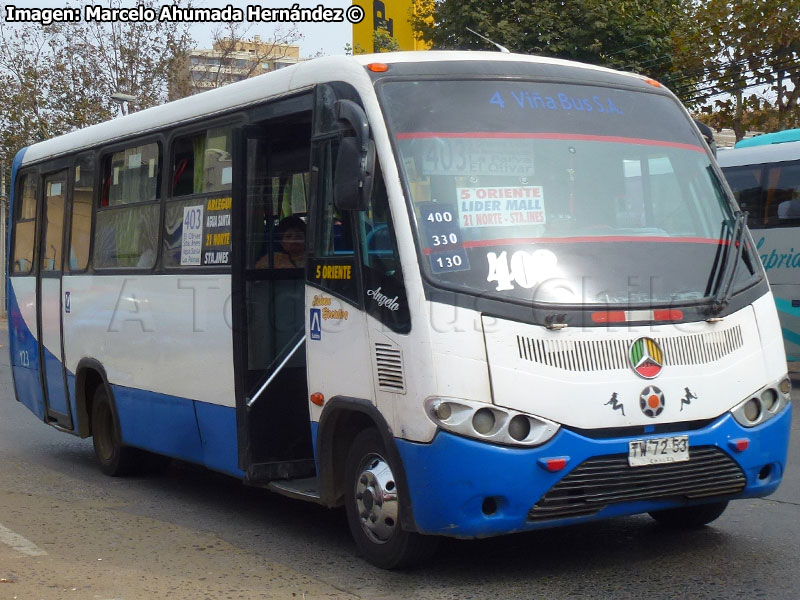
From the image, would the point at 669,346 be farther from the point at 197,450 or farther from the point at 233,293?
the point at 197,450

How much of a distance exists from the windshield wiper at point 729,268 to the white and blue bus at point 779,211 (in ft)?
33.7

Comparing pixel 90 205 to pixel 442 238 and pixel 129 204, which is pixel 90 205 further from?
pixel 442 238

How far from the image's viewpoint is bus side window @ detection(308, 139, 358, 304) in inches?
245

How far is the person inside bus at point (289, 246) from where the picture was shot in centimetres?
734

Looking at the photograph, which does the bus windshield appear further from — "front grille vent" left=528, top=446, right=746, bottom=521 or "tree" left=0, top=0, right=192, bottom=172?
"tree" left=0, top=0, right=192, bottom=172

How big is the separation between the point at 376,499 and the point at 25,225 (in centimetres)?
669

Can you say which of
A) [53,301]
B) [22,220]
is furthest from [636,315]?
[22,220]

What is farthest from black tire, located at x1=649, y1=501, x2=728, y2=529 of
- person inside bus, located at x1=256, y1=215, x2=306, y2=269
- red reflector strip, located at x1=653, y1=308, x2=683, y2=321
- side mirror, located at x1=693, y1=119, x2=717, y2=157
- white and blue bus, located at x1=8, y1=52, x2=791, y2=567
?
person inside bus, located at x1=256, y1=215, x2=306, y2=269

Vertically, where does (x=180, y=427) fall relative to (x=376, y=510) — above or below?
above

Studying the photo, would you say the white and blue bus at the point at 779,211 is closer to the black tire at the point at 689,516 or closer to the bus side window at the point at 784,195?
the bus side window at the point at 784,195

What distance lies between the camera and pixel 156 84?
3700 cm

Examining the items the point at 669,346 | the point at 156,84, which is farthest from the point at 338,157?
the point at 156,84

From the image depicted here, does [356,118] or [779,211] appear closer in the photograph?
[356,118]

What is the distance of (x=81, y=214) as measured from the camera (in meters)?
10.1
